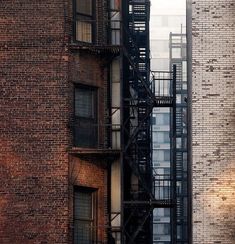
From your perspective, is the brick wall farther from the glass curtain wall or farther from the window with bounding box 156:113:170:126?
the window with bounding box 156:113:170:126

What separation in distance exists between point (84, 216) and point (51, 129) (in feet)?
9.78

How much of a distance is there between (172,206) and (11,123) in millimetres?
5898

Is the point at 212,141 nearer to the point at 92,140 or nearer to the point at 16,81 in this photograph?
the point at 92,140

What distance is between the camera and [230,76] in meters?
25.8

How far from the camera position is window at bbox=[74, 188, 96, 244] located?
25672 mm

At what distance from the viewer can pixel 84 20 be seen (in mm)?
26625

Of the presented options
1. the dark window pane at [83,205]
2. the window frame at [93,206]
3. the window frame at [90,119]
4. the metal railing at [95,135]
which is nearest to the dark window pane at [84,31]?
the window frame at [90,119]

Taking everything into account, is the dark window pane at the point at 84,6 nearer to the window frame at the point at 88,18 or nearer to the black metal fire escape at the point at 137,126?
the window frame at the point at 88,18

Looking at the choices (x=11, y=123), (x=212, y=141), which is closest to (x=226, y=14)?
(x=212, y=141)

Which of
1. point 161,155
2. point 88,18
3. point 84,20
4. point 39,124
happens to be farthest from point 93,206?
point 161,155

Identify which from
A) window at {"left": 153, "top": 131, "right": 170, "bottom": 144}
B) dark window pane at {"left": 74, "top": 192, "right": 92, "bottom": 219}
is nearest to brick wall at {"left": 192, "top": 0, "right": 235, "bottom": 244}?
dark window pane at {"left": 74, "top": 192, "right": 92, "bottom": 219}

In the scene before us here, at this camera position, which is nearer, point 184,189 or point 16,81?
point 16,81

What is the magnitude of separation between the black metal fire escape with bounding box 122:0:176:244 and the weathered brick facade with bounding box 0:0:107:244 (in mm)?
1170

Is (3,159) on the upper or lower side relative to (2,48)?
lower
